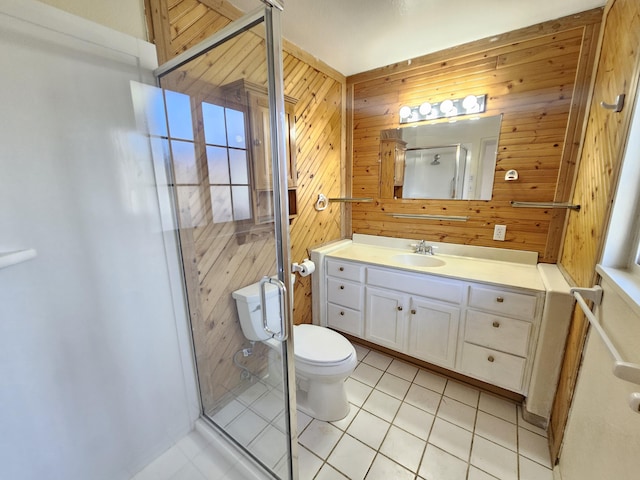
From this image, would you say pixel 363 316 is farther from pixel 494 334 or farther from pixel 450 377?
pixel 494 334

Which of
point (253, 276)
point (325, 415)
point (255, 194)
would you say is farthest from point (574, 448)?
point (255, 194)

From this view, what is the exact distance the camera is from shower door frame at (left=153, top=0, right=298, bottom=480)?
2.84ft

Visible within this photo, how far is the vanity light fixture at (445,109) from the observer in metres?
1.94

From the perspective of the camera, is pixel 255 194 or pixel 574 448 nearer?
pixel 574 448

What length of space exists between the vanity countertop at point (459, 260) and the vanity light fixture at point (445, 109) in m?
1.01

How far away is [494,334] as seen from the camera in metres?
1.63

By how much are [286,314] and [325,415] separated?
978 millimetres

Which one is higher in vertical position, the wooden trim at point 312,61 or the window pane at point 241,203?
the wooden trim at point 312,61

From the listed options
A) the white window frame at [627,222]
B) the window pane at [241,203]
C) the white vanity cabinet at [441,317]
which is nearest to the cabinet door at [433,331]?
the white vanity cabinet at [441,317]

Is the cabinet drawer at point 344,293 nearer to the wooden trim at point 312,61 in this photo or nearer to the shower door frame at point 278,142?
the shower door frame at point 278,142

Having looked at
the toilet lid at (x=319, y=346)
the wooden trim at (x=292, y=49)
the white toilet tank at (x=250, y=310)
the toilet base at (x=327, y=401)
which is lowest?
the toilet base at (x=327, y=401)

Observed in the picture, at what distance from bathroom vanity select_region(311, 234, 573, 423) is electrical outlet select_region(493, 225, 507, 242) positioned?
105 millimetres

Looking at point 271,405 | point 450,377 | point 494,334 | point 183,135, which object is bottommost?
point 450,377

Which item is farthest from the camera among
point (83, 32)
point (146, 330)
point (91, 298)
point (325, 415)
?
point (325, 415)
